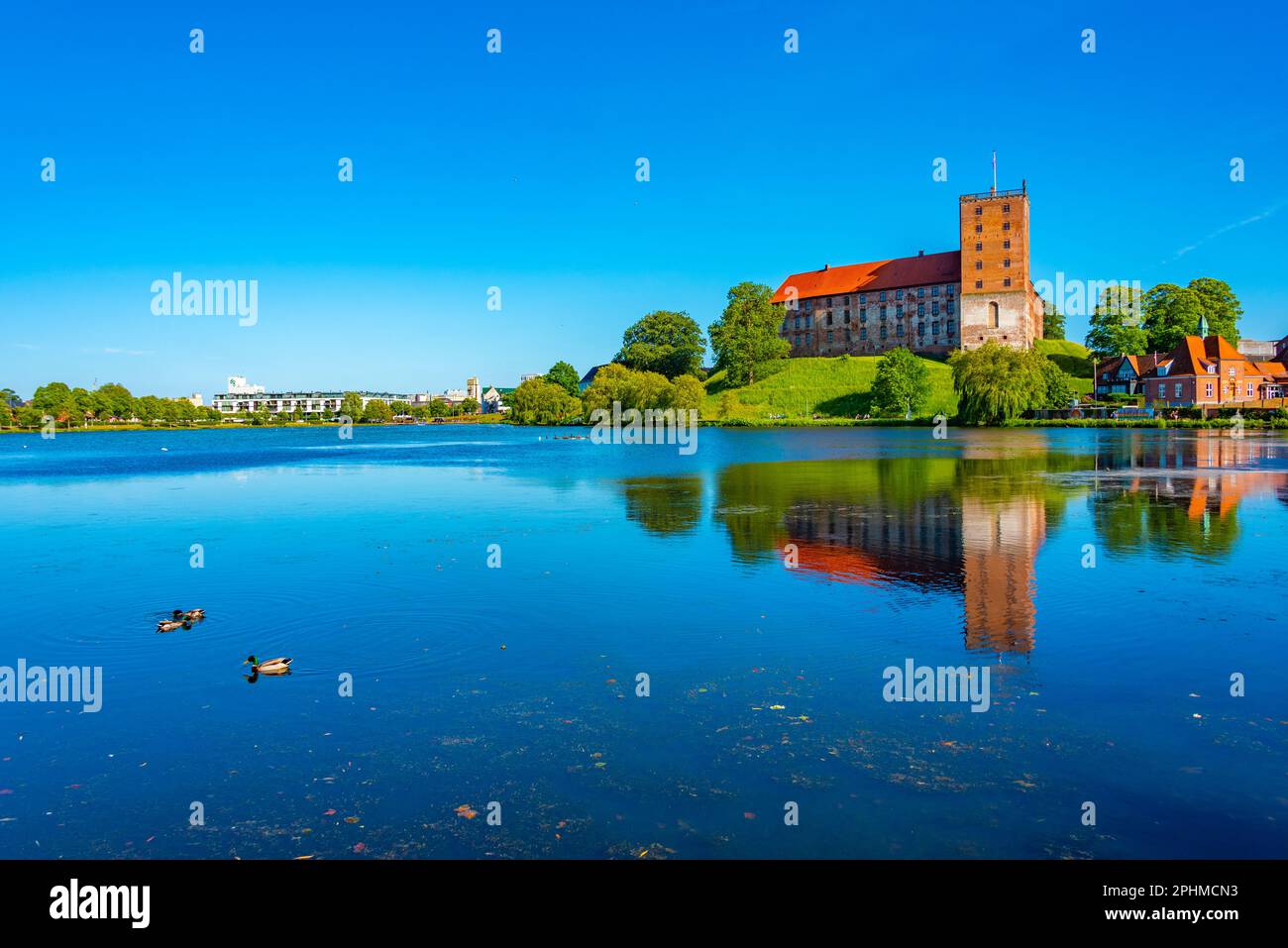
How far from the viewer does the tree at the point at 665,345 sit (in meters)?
160

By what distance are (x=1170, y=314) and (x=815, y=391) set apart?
2049 inches

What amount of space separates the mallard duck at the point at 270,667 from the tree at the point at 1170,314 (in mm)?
135193

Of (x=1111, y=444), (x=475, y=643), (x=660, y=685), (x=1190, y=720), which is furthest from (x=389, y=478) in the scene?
(x=1111, y=444)

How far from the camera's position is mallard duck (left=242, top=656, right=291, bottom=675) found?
12305mm

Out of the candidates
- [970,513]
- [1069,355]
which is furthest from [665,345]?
[970,513]

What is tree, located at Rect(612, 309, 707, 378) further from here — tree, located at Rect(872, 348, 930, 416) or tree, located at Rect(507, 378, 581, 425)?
tree, located at Rect(872, 348, 930, 416)

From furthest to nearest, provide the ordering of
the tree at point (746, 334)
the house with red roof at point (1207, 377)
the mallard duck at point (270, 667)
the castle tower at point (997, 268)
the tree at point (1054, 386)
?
1. the tree at point (746, 334)
2. the castle tower at point (997, 268)
3. the tree at point (1054, 386)
4. the house with red roof at point (1207, 377)
5. the mallard duck at point (270, 667)

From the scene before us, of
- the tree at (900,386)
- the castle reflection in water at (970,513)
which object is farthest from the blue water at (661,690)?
the tree at (900,386)

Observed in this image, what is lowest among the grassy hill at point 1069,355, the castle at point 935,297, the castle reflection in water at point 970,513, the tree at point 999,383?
the castle reflection in water at point 970,513

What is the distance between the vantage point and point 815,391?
142 metres

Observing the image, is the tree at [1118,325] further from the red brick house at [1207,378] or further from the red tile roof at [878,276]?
the red tile roof at [878,276]

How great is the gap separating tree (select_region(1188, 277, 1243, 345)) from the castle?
78.0 feet

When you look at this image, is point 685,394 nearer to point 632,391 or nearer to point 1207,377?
point 632,391
